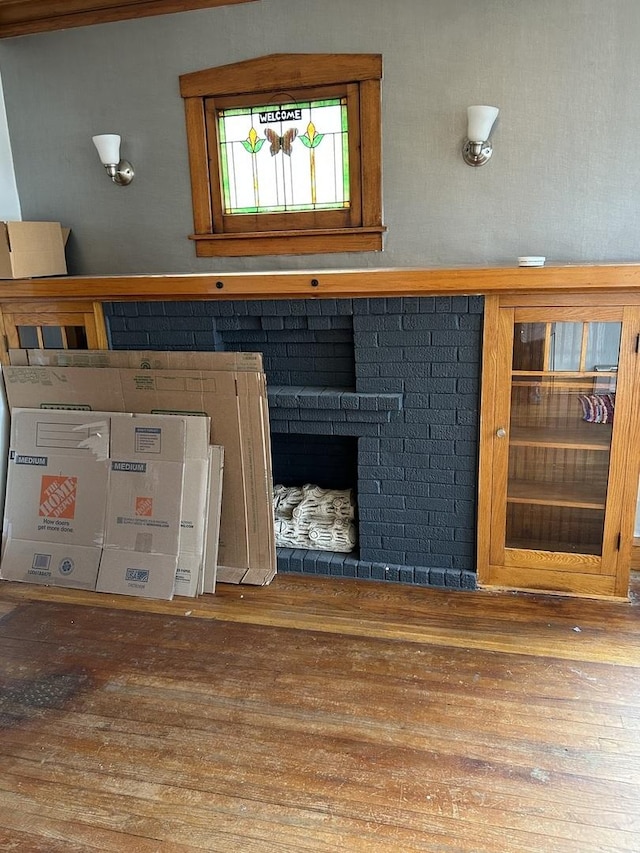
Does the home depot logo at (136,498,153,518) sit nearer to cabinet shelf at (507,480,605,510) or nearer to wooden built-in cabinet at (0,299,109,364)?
wooden built-in cabinet at (0,299,109,364)

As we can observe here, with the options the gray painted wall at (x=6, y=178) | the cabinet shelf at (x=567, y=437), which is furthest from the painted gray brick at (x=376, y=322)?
the gray painted wall at (x=6, y=178)

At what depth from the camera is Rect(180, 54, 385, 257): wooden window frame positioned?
9.11 feet

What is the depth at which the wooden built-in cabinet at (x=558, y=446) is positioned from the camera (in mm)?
2594

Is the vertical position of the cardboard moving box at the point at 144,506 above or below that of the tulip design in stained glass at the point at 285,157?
below

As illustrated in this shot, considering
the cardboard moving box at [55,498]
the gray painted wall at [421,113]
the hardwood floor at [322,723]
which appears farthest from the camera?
the cardboard moving box at [55,498]

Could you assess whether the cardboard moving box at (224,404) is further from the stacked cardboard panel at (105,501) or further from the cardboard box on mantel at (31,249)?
the cardboard box on mantel at (31,249)

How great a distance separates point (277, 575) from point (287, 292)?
1363 millimetres

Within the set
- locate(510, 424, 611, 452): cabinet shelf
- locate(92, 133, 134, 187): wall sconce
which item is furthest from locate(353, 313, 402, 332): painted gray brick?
locate(92, 133, 134, 187): wall sconce

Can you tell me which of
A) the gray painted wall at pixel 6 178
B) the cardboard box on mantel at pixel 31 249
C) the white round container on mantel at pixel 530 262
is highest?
the gray painted wall at pixel 6 178

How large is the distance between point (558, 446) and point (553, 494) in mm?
223

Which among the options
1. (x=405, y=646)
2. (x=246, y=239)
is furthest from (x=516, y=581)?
(x=246, y=239)

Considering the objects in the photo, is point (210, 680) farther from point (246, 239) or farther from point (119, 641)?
point (246, 239)

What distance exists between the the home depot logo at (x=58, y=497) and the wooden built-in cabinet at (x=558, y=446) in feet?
6.38

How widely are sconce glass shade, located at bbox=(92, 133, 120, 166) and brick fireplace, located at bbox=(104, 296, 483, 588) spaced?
700mm
